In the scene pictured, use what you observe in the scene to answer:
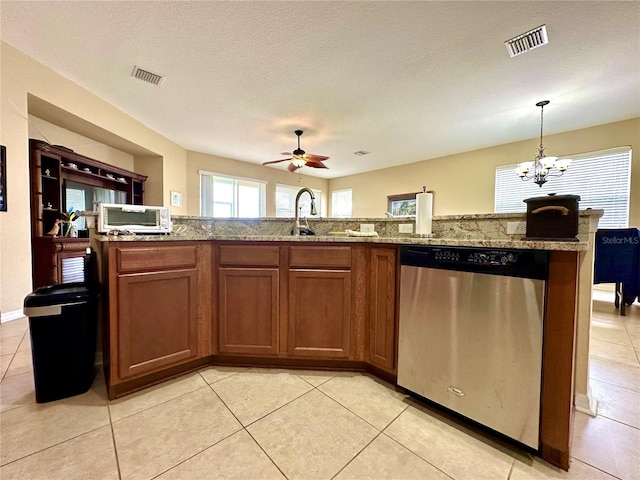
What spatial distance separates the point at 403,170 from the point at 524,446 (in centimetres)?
596

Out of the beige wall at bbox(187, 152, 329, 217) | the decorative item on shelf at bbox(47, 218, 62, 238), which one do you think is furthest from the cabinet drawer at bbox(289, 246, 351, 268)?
the beige wall at bbox(187, 152, 329, 217)

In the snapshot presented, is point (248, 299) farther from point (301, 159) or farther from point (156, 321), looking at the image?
point (301, 159)

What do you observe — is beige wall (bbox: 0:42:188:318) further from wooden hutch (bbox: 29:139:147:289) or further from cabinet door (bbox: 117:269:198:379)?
cabinet door (bbox: 117:269:198:379)

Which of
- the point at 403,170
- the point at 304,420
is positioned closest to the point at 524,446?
the point at 304,420

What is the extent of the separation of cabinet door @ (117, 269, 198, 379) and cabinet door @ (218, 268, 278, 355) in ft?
0.61

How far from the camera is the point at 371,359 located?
1.69m

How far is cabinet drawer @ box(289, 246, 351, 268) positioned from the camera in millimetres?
1688

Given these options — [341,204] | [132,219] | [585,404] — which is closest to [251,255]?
[132,219]

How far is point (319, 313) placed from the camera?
5.65 ft

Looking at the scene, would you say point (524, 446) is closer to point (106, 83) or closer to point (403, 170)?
point (106, 83)

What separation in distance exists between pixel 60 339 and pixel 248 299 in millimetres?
1010

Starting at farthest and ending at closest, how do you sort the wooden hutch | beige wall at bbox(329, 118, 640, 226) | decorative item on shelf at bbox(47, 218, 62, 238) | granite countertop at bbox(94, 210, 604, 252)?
1. beige wall at bbox(329, 118, 640, 226)
2. decorative item on shelf at bbox(47, 218, 62, 238)
3. the wooden hutch
4. granite countertop at bbox(94, 210, 604, 252)

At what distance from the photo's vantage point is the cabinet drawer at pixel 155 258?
4.64ft

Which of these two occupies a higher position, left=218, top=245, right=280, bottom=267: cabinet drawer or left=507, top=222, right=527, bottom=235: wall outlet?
left=507, top=222, right=527, bottom=235: wall outlet
